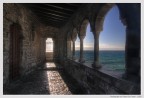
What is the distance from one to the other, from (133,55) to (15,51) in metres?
4.65

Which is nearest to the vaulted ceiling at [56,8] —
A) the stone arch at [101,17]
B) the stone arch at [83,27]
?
the stone arch at [83,27]

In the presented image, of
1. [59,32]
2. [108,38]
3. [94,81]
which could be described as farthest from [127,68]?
[108,38]

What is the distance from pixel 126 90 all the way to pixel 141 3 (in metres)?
1.32

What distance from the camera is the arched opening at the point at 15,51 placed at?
6.01 metres

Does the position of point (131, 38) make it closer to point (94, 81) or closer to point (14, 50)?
point (94, 81)

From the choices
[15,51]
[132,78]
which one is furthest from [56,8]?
[132,78]

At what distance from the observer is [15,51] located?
6.28 metres

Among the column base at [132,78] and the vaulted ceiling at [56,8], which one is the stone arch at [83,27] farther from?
the column base at [132,78]

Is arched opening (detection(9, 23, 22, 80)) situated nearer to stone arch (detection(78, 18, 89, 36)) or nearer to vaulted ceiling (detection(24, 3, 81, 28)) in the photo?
vaulted ceiling (detection(24, 3, 81, 28))

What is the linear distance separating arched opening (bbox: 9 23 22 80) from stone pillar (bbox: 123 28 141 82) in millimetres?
4269

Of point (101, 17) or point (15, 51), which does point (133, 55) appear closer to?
point (101, 17)

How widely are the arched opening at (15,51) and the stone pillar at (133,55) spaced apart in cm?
427

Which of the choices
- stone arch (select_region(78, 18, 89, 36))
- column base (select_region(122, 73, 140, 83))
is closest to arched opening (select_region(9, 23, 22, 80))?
stone arch (select_region(78, 18, 89, 36))

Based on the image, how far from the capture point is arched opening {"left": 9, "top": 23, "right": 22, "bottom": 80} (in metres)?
6.01
